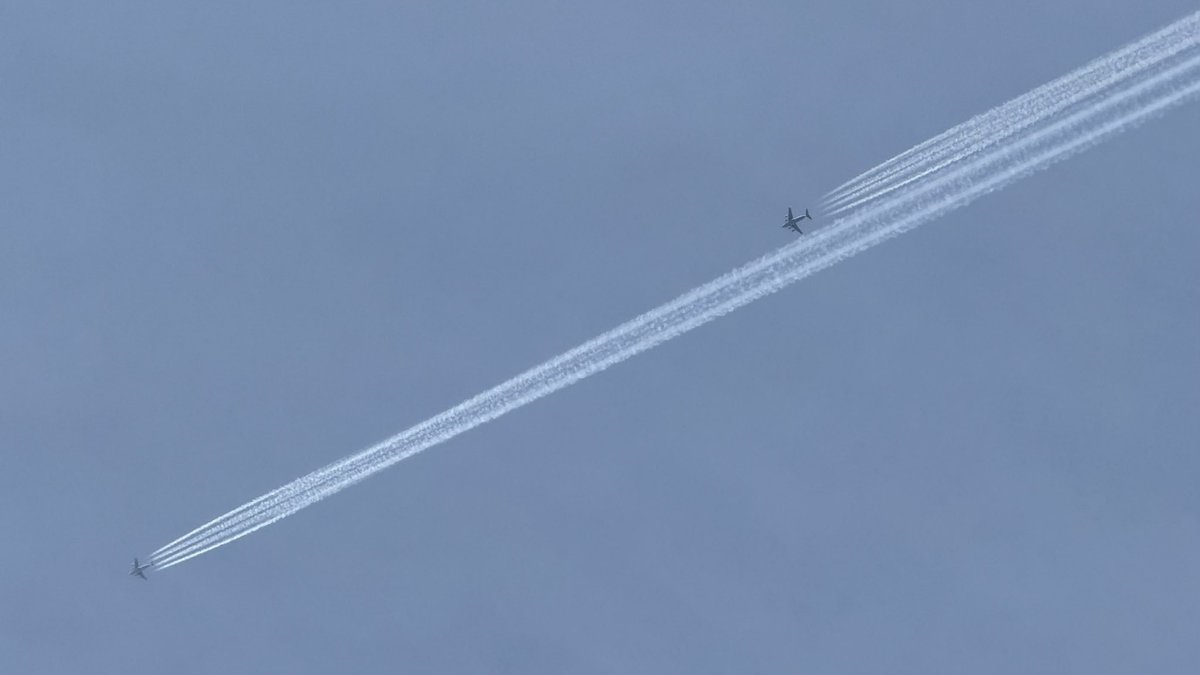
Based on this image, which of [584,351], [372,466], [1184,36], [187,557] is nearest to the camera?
[1184,36]

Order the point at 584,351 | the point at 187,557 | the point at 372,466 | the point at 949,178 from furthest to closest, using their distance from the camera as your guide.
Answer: the point at 187,557
the point at 372,466
the point at 584,351
the point at 949,178

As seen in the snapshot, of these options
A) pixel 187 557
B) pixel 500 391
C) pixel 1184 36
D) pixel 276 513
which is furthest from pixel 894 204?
pixel 187 557

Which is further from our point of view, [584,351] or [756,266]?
[584,351]

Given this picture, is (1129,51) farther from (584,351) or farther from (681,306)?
(584,351)

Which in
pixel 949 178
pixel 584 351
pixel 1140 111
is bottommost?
pixel 1140 111

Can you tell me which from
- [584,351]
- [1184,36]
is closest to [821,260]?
[584,351]

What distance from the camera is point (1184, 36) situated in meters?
62.0

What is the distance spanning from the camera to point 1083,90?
6581 centimetres

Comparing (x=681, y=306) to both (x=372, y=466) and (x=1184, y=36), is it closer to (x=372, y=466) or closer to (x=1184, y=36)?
(x=372, y=466)

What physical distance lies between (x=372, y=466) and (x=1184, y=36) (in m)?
44.9

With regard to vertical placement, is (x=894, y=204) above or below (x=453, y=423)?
below

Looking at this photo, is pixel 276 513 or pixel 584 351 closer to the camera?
pixel 584 351

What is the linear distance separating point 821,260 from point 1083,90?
14.2 m

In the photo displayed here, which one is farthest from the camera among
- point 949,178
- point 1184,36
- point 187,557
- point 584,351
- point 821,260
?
point 187,557
